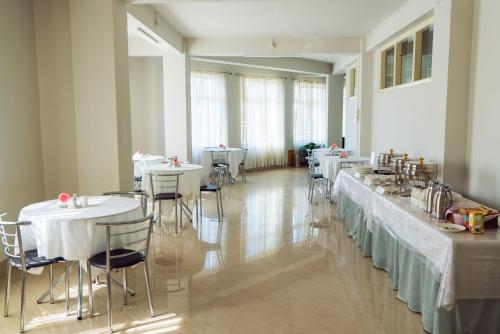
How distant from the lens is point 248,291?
11.2ft

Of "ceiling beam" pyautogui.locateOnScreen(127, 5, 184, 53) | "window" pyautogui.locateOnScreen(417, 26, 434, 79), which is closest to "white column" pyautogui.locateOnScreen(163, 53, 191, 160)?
"ceiling beam" pyautogui.locateOnScreen(127, 5, 184, 53)

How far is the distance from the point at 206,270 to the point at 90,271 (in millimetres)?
1235

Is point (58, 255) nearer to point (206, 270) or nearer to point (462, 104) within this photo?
point (206, 270)

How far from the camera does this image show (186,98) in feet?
26.1

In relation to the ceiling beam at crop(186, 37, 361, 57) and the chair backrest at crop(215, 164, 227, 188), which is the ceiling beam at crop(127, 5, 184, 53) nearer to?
the ceiling beam at crop(186, 37, 361, 57)

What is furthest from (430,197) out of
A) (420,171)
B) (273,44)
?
(273,44)

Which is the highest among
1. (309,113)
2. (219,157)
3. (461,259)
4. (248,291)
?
(309,113)

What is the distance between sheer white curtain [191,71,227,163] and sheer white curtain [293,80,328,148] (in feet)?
9.64

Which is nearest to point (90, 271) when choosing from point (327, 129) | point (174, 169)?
point (174, 169)

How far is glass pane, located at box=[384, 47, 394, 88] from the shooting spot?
6496mm

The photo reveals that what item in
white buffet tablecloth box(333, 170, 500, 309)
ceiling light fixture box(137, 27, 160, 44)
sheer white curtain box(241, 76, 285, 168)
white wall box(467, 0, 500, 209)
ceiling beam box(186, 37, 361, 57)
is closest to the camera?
white buffet tablecloth box(333, 170, 500, 309)

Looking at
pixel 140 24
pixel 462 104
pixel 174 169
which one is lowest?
pixel 174 169

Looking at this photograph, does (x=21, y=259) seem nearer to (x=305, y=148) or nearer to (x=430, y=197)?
(x=430, y=197)

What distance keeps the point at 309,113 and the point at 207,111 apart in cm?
404
